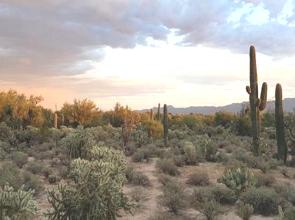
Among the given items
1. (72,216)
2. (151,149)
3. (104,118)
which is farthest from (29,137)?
(72,216)

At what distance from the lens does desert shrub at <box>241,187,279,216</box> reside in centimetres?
1442

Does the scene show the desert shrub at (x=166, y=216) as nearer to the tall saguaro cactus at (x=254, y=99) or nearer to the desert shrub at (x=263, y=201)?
the desert shrub at (x=263, y=201)

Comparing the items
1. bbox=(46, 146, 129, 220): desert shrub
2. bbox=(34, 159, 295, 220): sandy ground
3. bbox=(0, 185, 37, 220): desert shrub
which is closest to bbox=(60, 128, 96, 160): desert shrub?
bbox=(34, 159, 295, 220): sandy ground

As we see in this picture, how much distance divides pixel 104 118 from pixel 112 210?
40.4 meters

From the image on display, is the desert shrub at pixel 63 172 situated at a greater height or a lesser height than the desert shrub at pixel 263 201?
greater

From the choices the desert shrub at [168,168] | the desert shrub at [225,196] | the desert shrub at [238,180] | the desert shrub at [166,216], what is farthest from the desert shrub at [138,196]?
the desert shrub at [168,168]

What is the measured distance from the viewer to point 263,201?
47.5ft

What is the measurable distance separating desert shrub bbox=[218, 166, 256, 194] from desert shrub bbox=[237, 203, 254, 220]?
207cm

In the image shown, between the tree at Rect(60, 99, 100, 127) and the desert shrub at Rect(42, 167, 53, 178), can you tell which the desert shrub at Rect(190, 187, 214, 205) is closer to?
the desert shrub at Rect(42, 167, 53, 178)

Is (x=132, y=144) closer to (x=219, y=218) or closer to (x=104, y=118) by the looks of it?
(x=219, y=218)

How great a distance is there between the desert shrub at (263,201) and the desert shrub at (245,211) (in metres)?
0.61

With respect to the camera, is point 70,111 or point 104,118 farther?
point 104,118

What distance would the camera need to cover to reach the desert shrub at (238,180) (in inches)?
637

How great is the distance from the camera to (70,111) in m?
47.8
